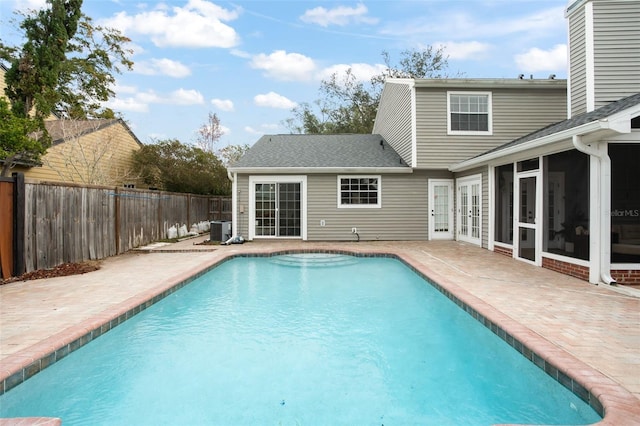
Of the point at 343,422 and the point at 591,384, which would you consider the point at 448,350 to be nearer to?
the point at 591,384

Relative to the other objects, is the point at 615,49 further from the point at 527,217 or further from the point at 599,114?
the point at 527,217

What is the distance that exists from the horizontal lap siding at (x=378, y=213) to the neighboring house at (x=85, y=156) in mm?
7953

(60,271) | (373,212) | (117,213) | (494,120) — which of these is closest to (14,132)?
(117,213)

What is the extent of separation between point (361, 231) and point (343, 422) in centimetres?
995

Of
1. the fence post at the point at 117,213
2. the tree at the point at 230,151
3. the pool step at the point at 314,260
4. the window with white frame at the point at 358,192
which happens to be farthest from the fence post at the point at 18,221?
the tree at the point at 230,151

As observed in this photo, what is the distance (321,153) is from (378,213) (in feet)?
10.1

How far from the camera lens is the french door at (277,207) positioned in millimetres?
12648

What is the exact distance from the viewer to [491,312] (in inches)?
177

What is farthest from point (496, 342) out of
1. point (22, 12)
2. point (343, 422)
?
point (22, 12)

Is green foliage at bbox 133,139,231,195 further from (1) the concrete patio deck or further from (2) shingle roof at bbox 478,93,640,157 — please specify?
(2) shingle roof at bbox 478,93,640,157

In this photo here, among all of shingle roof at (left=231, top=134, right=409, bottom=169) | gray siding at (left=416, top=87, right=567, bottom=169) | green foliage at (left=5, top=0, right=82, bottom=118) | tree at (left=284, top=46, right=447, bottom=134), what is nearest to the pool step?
shingle roof at (left=231, top=134, right=409, bottom=169)

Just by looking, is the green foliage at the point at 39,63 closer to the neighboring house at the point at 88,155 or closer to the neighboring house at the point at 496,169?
the neighboring house at the point at 88,155

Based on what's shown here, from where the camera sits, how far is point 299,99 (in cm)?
2920

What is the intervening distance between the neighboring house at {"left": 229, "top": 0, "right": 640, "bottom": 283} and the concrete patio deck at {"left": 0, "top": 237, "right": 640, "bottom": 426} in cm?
100
